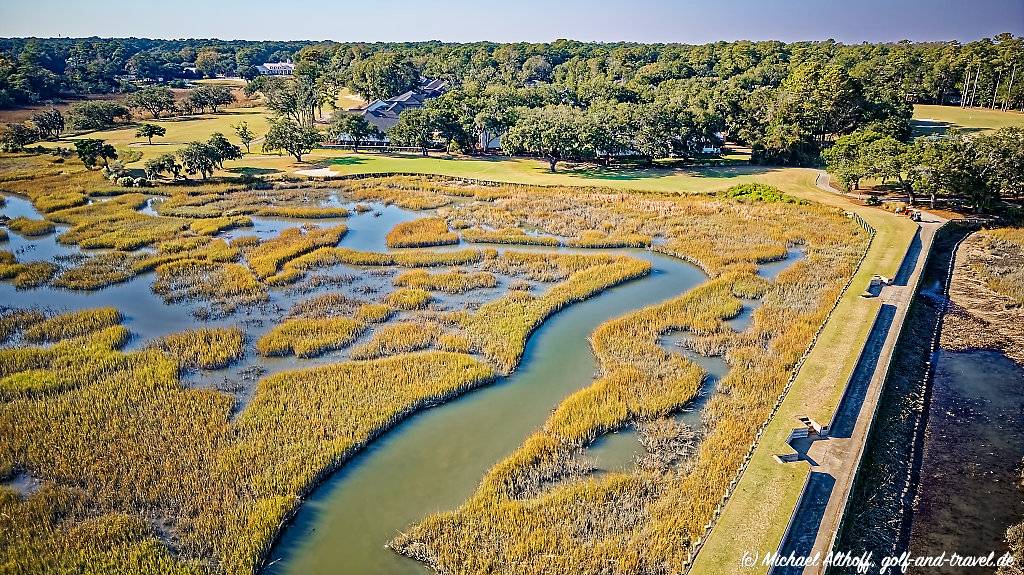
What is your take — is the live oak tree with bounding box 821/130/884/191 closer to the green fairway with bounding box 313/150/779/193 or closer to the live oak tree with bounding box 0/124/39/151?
the green fairway with bounding box 313/150/779/193

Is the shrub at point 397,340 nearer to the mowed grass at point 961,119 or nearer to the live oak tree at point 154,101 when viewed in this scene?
the mowed grass at point 961,119

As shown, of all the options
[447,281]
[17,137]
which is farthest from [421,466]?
[17,137]

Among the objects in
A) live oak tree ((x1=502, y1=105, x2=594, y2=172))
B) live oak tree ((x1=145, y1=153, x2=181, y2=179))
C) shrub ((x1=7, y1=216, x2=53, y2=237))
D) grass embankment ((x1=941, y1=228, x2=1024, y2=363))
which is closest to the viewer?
grass embankment ((x1=941, y1=228, x2=1024, y2=363))

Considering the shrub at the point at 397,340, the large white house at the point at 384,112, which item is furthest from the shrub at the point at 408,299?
the large white house at the point at 384,112

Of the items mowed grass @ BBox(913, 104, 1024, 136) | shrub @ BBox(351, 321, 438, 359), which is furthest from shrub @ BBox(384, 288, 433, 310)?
mowed grass @ BBox(913, 104, 1024, 136)

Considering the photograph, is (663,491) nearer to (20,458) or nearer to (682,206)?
(20,458)

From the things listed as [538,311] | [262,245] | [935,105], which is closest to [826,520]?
[538,311]
